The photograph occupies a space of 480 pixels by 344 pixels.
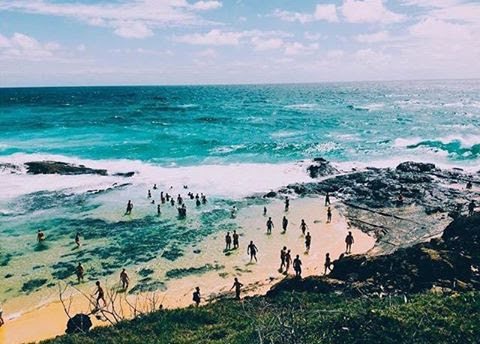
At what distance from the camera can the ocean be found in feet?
95.2

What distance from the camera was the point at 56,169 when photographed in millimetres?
50125

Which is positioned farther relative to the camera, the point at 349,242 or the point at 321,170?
the point at 321,170

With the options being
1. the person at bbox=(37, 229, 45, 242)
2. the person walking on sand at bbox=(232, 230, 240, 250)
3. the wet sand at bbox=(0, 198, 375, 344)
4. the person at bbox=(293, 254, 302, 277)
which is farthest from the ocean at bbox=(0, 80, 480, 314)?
the person at bbox=(293, 254, 302, 277)

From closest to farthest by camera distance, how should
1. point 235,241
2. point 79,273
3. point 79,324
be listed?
point 79,324 < point 79,273 < point 235,241

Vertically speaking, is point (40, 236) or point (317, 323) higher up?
point (317, 323)

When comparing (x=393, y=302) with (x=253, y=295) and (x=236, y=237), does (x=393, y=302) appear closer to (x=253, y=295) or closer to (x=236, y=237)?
(x=253, y=295)

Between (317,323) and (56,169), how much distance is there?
4189 cm

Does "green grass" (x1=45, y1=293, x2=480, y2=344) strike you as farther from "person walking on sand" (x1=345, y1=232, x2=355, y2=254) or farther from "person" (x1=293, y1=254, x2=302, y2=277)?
"person walking on sand" (x1=345, y1=232, x2=355, y2=254)

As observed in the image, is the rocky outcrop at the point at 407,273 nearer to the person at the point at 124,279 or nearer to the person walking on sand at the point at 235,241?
the person at the point at 124,279

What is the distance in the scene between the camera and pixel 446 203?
117 feet

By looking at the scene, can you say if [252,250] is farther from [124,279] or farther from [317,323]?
[317,323]

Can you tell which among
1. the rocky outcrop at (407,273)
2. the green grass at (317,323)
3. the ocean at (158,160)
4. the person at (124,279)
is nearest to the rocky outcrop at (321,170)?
the ocean at (158,160)

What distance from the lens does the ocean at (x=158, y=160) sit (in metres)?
29.0

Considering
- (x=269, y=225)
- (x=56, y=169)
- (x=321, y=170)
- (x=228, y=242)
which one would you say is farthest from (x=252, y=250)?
(x=56, y=169)
